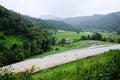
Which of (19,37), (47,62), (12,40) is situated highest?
(47,62)

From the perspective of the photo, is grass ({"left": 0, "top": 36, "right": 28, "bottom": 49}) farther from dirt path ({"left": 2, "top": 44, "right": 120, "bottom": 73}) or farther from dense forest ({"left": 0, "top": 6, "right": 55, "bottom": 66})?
dirt path ({"left": 2, "top": 44, "right": 120, "bottom": 73})

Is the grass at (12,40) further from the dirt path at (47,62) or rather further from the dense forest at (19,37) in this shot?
the dirt path at (47,62)

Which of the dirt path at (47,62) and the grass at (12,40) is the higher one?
the dirt path at (47,62)

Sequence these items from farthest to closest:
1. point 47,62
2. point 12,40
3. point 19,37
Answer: point 19,37 → point 12,40 → point 47,62

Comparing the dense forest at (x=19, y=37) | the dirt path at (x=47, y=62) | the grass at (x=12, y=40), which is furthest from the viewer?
the grass at (x=12, y=40)

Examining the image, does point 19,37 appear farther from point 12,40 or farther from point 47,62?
point 47,62

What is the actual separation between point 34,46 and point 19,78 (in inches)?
2349

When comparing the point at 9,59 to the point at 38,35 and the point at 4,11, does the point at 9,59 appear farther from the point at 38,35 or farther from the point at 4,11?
the point at 4,11

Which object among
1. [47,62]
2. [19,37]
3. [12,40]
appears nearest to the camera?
[47,62]

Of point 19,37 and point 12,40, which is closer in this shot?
point 12,40

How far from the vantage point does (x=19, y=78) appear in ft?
39.7

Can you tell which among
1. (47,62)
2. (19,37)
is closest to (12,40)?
(19,37)

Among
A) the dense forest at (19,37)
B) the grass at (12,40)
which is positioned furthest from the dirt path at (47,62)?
the grass at (12,40)

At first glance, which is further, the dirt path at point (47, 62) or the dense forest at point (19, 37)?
the dense forest at point (19, 37)
